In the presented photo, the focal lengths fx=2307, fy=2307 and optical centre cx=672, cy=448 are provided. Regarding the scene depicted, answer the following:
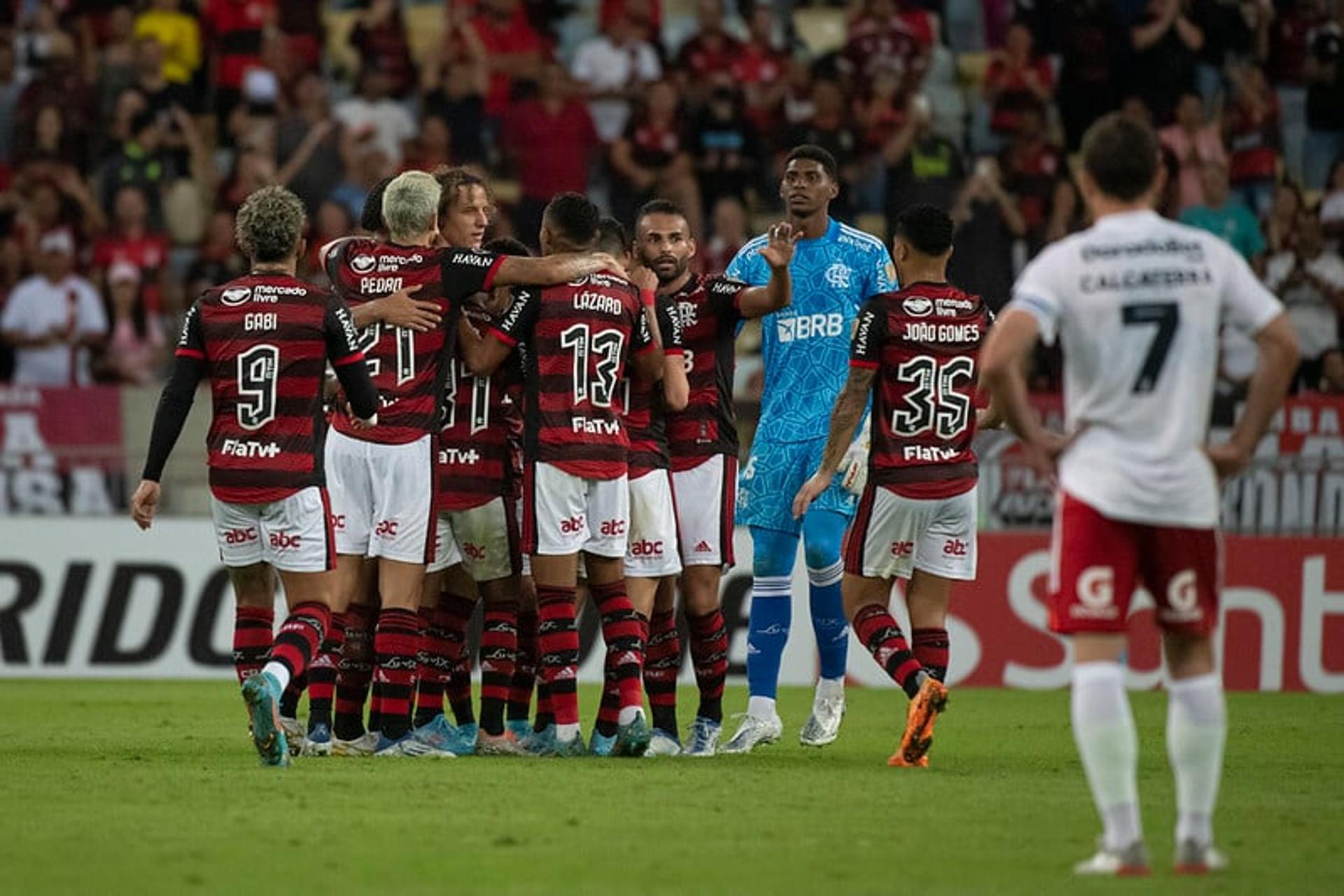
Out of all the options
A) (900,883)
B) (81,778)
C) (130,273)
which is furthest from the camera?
(130,273)

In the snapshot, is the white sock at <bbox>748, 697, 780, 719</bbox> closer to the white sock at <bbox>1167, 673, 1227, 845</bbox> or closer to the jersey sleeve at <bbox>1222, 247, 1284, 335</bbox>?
the white sock at <bbox>1167, 673, 1227, 845</bbox>

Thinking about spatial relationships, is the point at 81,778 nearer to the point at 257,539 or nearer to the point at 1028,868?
the point at 257,539

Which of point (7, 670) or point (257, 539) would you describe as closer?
point (257, 539)

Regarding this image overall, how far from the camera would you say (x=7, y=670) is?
16.8 m

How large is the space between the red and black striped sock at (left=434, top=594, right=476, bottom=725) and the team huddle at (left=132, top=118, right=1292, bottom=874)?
12 millimetres

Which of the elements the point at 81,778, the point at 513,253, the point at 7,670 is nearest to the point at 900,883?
the point at 81,778

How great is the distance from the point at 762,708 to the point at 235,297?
131 inches

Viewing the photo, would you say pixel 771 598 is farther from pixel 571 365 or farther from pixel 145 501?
pixel 145 501

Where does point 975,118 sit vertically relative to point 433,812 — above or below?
above

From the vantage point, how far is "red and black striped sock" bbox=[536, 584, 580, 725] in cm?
1045

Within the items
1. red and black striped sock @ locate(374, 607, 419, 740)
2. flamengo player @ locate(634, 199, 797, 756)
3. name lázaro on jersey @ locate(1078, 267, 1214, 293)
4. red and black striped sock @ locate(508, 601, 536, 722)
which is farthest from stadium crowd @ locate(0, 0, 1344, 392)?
name lázaro on jersey @ locate(1078, 267, 1214, 293)

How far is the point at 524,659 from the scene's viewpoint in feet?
37.3

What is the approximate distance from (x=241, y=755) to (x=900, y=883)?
15.6 ft

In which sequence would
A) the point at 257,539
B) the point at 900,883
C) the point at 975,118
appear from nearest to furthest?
1. the point at 900,883
2. the point at 257,539
3. the point at 975,118
